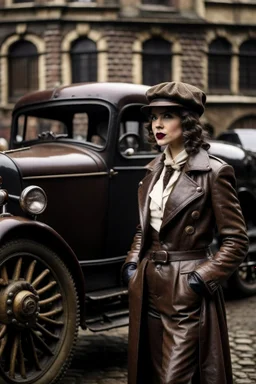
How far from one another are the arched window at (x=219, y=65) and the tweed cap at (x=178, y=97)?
23477 millimetres

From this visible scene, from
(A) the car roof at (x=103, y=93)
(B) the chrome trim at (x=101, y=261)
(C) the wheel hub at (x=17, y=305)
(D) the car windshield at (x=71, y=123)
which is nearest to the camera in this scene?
(C) the wheel hub at (x=17, y=305)

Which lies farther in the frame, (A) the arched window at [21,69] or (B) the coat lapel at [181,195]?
(A) the arched window at [21,69]

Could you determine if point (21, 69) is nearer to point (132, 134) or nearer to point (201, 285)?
point (132, 134)

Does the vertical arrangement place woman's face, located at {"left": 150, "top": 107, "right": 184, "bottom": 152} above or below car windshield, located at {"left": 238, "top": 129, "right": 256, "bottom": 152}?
above

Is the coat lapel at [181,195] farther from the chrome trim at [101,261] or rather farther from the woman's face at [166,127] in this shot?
the chrome trim at [101,261]

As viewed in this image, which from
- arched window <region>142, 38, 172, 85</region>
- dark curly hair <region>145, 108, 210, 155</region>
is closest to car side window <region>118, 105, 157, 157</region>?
dark curly hair <region>145, 108, 210, 155</region>

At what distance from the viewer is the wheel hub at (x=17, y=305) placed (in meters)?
4.11

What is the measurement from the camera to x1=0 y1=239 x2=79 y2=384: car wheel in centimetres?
415

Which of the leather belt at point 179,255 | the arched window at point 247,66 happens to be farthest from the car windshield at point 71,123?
the arched window at point 247,66

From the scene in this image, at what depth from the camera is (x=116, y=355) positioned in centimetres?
557

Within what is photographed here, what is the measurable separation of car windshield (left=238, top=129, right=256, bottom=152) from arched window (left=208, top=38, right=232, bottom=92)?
646 inches

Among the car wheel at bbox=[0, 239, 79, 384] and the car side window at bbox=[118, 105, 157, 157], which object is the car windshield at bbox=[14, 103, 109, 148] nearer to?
the car side window at bbox=[118, 105, 157, 157]

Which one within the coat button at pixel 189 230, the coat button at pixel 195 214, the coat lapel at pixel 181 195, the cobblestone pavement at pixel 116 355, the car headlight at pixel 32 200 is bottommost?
the cobblestone pavement at pixel 116 355

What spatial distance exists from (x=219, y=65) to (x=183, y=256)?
79.8ft
